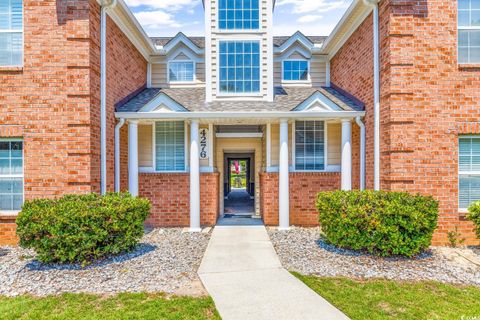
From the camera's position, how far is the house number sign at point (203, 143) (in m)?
9.18

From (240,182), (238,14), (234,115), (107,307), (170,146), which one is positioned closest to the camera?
(107,307)

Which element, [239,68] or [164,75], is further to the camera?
[164,75]

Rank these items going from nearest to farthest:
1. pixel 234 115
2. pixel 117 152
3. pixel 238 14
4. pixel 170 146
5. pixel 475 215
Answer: pixel 475 215 → pixel 117 152 → pixel 234 115 → pixel 238 14 → pixel 170 146

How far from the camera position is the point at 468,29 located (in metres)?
6.72

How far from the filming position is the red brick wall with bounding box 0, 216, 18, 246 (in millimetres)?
6750

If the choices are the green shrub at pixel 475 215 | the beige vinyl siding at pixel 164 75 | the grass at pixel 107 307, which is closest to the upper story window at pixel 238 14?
the beige vinyl siding at pixel 164 75

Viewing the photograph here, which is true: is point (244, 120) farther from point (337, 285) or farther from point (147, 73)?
point (337, 285)

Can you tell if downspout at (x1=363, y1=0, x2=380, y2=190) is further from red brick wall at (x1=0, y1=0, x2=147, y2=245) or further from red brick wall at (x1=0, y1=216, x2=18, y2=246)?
red brick wall at (x1=0, y1=216, x2=18, y2=246)

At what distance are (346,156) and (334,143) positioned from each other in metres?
1.03

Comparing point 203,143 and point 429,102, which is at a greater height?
point 429,102

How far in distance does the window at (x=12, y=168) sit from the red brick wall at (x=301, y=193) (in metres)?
6.43

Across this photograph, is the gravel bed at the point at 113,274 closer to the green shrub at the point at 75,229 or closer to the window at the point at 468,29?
the green shrub at the point at 75,229

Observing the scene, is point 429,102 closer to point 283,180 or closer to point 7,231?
point 283,180

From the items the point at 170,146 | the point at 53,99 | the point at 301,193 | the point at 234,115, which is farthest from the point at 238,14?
the point at 301,193
